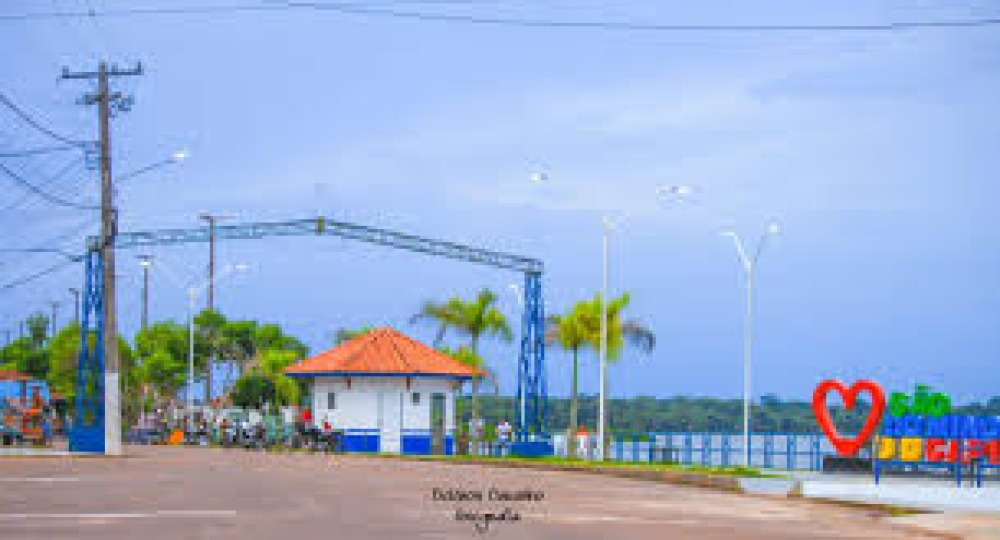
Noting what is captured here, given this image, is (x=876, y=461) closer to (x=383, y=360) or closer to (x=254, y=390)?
(x=383, y=360)

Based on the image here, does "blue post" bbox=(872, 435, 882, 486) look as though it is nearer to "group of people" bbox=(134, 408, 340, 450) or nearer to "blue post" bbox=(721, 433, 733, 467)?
"blue post" bbox=(721, 433, 733, 467)

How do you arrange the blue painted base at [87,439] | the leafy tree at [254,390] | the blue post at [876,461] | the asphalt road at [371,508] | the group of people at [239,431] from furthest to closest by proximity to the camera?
the leafy tree at [254,390], the group of people at [239,431], the blue painted base at [87,439], the blue post at [876,461], the asphalt road at [371,508]

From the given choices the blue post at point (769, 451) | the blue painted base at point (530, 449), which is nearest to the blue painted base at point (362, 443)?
the blue painted base at point (530, 449)

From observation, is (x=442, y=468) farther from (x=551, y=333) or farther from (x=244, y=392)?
(x=244, y=392)

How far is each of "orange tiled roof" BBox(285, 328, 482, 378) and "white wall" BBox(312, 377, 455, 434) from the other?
Answer: 61cm

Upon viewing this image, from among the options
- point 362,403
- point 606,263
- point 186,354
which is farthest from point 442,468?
point 186,354

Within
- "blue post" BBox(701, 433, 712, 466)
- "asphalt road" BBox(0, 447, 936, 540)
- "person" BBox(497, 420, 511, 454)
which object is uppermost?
"asphalt road" BBox(0, 447, 936, 540)

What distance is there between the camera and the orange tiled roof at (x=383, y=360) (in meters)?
60.9

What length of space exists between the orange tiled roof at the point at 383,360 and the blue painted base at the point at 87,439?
1266 cm

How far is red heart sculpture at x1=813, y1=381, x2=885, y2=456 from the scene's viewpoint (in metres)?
41.3

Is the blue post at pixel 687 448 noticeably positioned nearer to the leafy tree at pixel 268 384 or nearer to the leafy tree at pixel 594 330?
the leafy tree at pixel 594 330

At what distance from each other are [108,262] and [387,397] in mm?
14588

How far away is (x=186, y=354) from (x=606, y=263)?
54.3m

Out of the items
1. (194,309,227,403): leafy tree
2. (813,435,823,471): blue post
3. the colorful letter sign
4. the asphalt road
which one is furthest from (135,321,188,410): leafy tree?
the asphalt road
